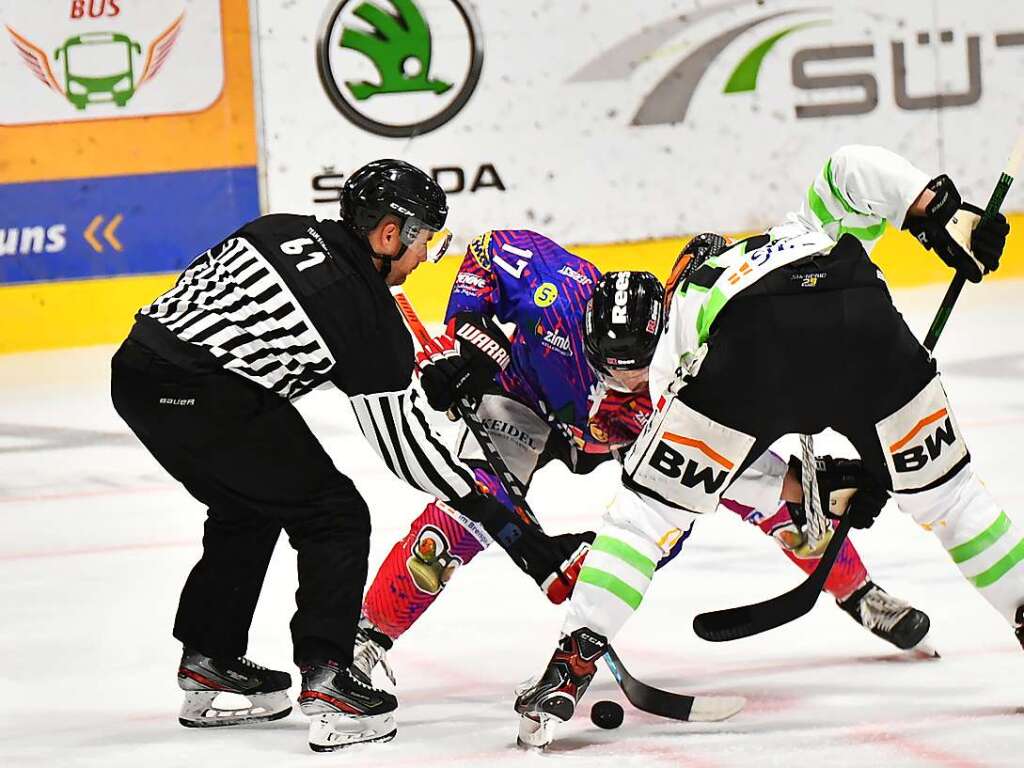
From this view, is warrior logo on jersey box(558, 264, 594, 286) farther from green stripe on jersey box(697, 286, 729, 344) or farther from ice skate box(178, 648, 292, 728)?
ice skate box(178, 648, 292, 728)

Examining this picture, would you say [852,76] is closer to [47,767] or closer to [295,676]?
[295,676]

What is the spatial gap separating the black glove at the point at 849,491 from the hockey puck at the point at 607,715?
49cm

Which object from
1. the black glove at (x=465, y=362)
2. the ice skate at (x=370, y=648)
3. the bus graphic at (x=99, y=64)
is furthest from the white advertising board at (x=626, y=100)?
the ice skate at (x=370, y=648)

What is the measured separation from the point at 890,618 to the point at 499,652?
2.42 feet

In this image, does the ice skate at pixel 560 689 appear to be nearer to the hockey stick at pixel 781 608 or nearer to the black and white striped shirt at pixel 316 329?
the hockey stick at pixel 781 608

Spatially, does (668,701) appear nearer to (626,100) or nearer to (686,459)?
(686,459)

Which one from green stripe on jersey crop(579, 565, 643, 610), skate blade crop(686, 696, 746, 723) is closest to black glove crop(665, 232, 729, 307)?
green stripe on jersey crop(579, 565, 643, 610)

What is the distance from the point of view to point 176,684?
3260 millimetres

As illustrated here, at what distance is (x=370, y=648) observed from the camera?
3.17 meters

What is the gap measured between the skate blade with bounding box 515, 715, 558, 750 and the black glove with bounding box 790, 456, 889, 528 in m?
0.60

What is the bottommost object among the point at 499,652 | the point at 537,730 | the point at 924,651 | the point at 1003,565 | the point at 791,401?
the point at 499,652

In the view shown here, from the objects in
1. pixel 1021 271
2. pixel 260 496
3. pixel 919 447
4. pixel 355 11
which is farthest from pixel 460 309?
pixel 1021 271

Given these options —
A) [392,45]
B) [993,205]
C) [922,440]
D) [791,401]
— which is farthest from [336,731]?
[392,45]

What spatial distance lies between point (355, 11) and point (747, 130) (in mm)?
1754
